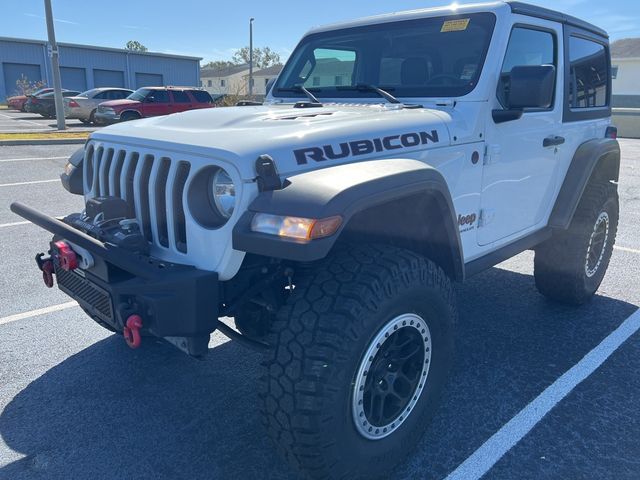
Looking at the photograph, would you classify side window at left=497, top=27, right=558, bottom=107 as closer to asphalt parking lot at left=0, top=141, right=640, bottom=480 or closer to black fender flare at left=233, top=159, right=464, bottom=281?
black fender flare at left=233, top=159, right=464, bottom=281

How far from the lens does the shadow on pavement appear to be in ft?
8.28

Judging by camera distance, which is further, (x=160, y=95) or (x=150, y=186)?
(x=160, y=95)

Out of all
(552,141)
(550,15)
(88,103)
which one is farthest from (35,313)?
(88,103)

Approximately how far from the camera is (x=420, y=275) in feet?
7.79

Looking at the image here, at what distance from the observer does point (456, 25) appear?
10.8 feet

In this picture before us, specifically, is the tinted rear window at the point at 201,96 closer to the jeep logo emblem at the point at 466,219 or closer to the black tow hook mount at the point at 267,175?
the jeep logo emblem at the point at 466,219

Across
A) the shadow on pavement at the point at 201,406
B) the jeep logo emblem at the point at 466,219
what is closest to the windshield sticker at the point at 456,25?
the jeep logo emblem at the point at 466,219

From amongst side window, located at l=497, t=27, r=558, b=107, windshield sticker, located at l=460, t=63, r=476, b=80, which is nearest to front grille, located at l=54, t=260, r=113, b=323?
windshield sticker, located at l=460, t=63, r=476, b=80

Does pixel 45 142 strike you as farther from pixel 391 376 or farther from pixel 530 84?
pixel 391 376

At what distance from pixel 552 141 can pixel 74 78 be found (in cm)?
4491

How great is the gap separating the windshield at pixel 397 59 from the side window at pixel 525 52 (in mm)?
191

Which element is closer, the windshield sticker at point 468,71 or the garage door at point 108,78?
the windshield sticker at point 468,71

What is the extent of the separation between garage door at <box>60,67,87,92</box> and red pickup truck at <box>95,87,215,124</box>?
83.7 ft

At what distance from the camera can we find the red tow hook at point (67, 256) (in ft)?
8.14
